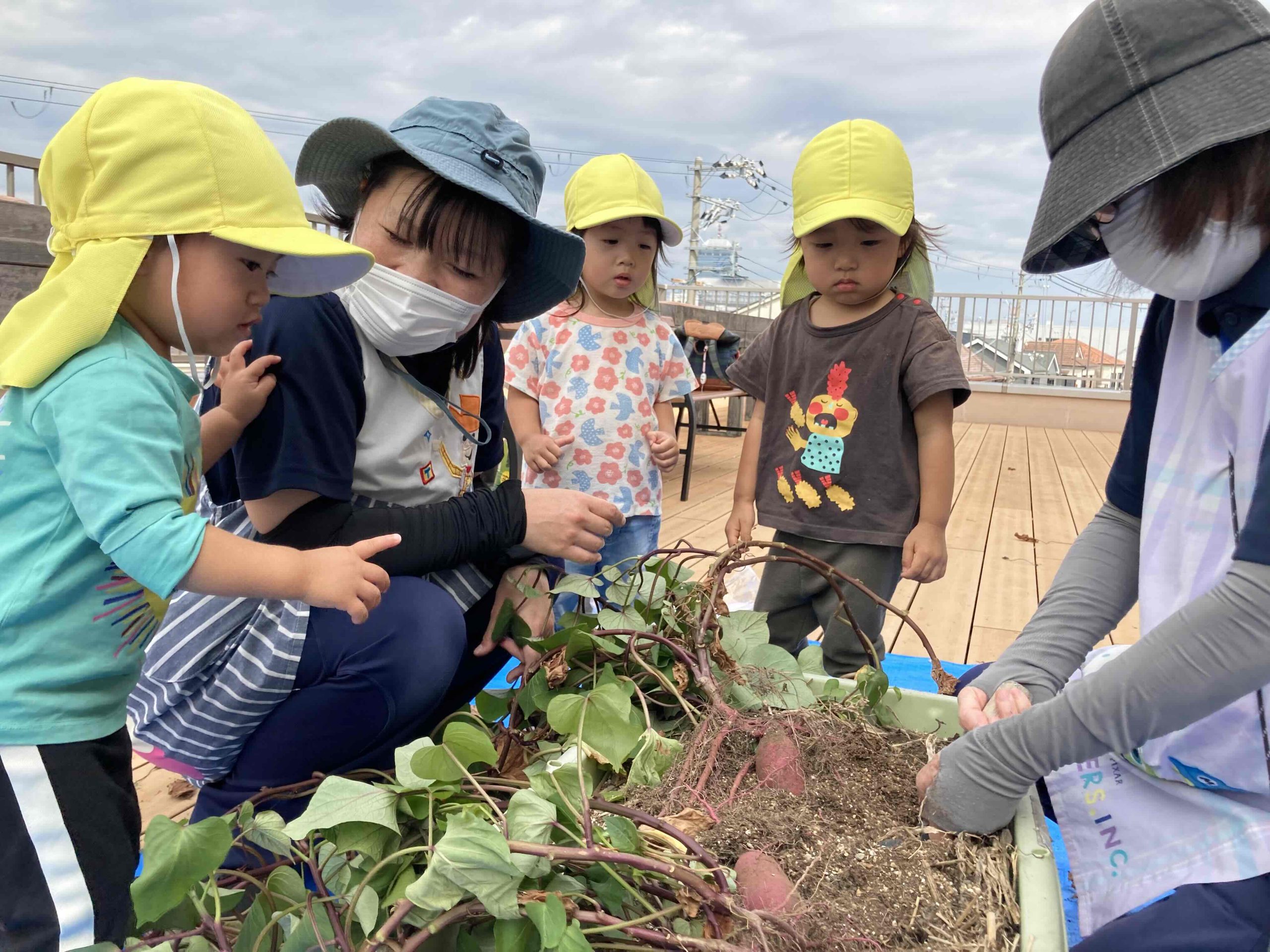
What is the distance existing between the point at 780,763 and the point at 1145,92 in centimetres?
68

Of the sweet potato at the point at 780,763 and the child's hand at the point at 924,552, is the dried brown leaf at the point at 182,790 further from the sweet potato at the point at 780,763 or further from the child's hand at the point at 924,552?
the child's hand at the point at 924,552

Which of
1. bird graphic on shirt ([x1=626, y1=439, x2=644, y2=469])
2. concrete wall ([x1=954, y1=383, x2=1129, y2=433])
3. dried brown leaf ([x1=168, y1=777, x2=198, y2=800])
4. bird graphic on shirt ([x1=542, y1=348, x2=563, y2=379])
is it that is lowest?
concrete wall ([x1=954, y1=383, x2=1129, y2=433])

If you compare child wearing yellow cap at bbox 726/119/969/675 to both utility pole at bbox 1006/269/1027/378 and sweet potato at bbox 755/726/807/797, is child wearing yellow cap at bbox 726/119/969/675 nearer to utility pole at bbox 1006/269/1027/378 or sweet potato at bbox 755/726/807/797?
sweet potato at bbox 755/726/807/797

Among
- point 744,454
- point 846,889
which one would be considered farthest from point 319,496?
point 744,454

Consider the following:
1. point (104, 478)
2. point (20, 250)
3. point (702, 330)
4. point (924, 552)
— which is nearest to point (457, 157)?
point (104, 478)

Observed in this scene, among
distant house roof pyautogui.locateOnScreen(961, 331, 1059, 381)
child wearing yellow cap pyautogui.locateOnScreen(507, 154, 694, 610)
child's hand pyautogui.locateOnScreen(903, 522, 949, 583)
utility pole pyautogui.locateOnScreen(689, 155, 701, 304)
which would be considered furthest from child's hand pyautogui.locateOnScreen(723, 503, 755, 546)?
utility pole pyautogui.locateOnScreen(689, 155, 701, 304)

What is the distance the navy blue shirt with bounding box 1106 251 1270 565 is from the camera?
2.48 feet

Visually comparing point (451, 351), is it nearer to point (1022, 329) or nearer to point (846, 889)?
point (846, 889)

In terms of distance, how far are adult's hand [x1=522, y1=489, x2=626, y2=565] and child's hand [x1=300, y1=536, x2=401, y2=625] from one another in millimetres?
449

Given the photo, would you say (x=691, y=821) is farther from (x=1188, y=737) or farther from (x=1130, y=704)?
(x=1188, y=737)

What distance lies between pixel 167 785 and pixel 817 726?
1.34 meters

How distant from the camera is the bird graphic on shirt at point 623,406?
2049mm

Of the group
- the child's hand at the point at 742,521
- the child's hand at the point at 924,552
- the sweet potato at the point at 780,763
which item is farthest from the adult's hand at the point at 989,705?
the child's hand at the point at 742,521

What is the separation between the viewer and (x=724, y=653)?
102 centimetres
